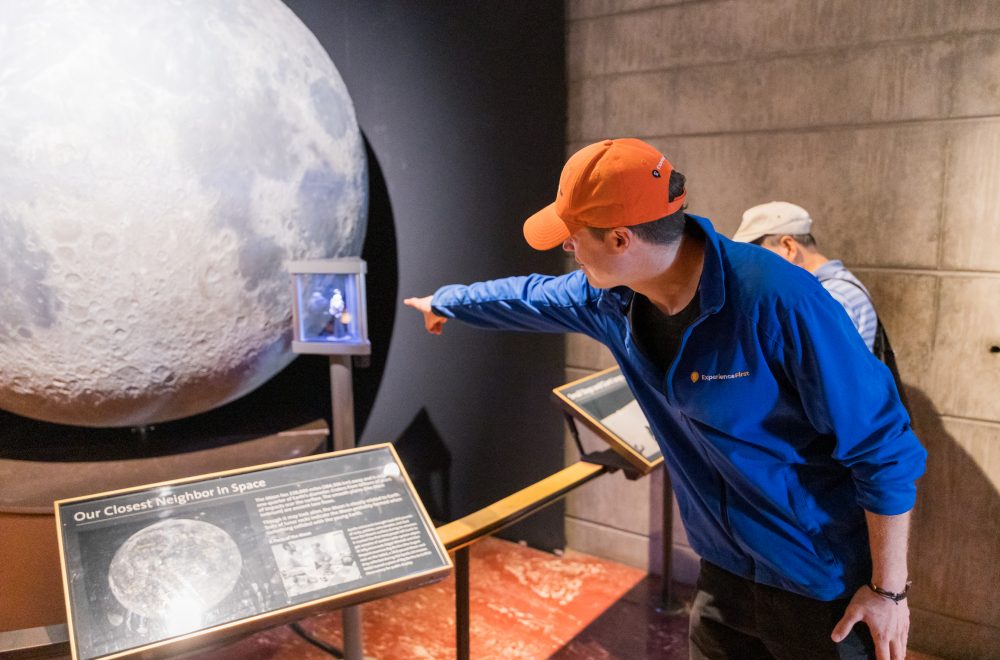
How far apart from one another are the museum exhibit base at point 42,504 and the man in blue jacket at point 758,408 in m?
1.99

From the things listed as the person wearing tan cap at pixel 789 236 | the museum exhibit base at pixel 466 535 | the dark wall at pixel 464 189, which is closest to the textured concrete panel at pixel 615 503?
the dark wall at pixel 464 189

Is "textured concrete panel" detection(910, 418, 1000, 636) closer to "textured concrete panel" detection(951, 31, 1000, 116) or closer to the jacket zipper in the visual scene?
"textured concrete panel" detection(951, 31, 1000, 116)

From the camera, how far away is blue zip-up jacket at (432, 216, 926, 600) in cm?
138

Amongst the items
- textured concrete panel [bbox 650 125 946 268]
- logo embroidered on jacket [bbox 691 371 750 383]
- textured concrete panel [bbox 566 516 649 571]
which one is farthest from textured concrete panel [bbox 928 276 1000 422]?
logo embroidered on jacket [bbox 691 371 750 383]

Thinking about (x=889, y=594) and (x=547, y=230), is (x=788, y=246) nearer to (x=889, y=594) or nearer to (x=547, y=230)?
(x=547, y=230)

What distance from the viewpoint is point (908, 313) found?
310 centimetres

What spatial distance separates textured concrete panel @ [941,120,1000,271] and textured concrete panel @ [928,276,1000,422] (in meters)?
0.10

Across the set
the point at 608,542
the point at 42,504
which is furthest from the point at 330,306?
the point at 608,542

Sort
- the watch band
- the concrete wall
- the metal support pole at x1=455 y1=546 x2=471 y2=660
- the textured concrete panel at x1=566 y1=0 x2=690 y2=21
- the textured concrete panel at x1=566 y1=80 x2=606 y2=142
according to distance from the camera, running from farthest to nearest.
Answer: the textured concrete panel at x1=566 y1=80 x2=606 y2=142, the textured concrete panel at x1=566 y1=0 x2=690 y2=21, the concrete wall, the metal support pole at x1=455 y1=546 x2=471 y2=660, the watch band

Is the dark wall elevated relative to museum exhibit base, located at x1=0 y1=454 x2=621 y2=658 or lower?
elevated

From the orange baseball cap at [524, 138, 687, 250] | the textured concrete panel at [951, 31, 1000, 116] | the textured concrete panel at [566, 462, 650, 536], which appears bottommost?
the textured concrete panel at [566, 462, 650, 536]

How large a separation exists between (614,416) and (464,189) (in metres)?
1.55

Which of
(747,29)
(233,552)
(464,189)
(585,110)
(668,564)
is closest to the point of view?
(233,552)

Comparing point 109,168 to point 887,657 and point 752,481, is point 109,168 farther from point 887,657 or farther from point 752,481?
point 887,657
